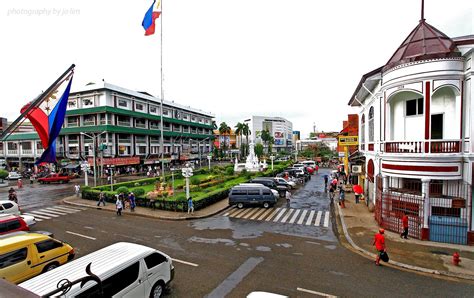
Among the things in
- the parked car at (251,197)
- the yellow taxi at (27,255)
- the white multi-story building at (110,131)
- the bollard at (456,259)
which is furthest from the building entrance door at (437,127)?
the white multi-story building at (110,131)

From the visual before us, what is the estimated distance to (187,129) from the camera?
7894 cm

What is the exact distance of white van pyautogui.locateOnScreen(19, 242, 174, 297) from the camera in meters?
5.89

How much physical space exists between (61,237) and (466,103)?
22797 millimetres

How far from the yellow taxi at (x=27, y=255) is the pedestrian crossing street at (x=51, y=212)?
10771 mm

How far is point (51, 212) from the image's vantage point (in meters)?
20.4

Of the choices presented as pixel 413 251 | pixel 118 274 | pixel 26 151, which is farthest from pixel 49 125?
pixel 26 151

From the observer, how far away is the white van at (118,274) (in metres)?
5.89

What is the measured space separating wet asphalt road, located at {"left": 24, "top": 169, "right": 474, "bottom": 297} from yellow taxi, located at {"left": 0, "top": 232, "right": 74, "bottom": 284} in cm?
210

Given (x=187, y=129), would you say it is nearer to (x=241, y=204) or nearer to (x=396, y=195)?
(x=241, y=204)

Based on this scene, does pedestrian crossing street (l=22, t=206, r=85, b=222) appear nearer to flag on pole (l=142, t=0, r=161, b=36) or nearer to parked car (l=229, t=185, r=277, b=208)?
parked car (l=229, t=185, r=277, b=208)

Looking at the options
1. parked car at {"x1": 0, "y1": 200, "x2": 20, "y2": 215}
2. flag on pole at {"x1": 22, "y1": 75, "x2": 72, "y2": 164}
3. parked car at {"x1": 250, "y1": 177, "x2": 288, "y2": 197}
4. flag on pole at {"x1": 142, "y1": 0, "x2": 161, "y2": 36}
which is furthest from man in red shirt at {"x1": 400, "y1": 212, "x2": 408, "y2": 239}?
parked car at {"x1": 0, "y1": 200, "x2": 20, "y2": 215}

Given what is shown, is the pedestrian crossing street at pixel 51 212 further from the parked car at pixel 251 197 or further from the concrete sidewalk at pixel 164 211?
the parked car at pixel 251 197

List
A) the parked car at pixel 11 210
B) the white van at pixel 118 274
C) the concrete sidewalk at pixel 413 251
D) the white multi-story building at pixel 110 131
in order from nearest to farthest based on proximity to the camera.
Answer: the white van at pixel 118 274, the concrete sidewalk at pixel 413 251, the parked car at pixel 11 210, the white multi-story building at pixel 110 131

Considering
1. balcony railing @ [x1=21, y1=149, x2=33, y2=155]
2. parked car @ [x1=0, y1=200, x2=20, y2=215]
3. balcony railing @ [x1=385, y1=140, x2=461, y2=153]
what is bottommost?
parked car @ [x1=0, y1=200, x2=20, y2=215]
